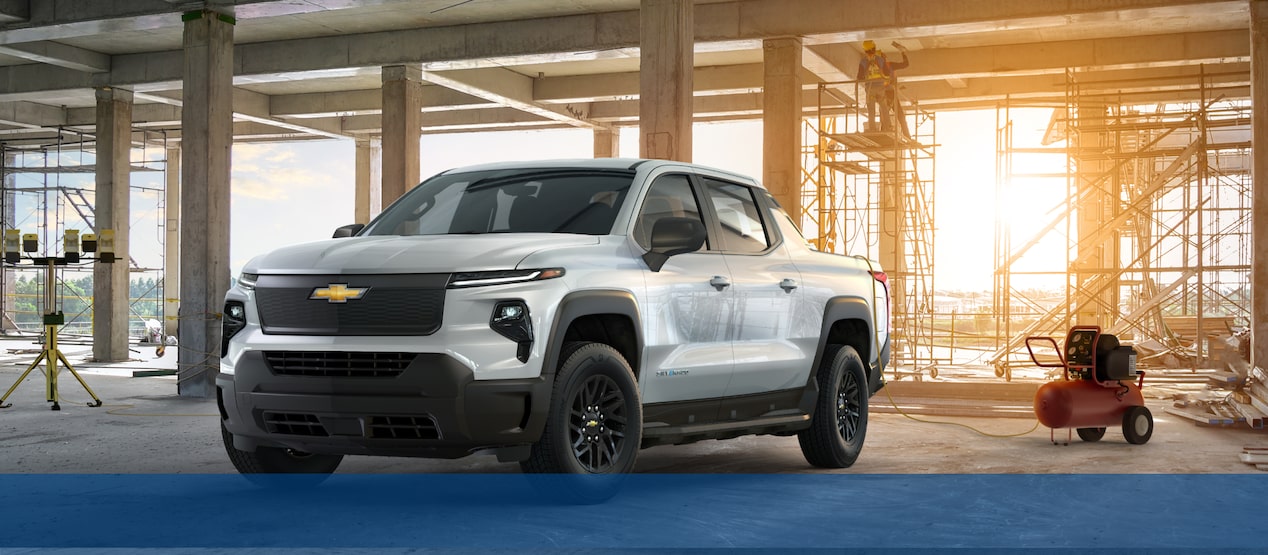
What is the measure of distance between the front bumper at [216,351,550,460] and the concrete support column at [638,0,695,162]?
854cm

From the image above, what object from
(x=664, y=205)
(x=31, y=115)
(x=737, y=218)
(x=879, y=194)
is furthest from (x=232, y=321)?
(x=31, y=115)

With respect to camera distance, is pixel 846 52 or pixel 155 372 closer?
pixel 155 372

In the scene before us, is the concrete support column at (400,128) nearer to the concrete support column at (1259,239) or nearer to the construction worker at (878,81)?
the construction worker at (878,81)

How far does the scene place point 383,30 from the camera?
71.3ft

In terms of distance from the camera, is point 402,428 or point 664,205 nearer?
point 402,428

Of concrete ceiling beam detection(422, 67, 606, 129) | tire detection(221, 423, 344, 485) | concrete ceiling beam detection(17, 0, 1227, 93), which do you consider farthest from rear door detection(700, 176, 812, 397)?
concrete ceiling beam detection(422, 67, 606, 129)

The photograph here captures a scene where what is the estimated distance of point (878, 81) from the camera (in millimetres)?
20125

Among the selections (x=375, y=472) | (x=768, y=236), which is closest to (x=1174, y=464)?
(x=768, y=236)

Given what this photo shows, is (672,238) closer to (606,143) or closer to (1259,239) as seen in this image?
(1259,239)

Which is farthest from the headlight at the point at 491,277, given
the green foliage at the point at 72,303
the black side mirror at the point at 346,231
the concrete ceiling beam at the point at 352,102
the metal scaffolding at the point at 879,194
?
the green foliage at the point at 72,303

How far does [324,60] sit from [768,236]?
15.8 meters

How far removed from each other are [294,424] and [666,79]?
9.03 metres

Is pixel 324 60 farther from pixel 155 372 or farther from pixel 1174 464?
pixel 1174 464

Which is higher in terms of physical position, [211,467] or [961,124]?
[961,124]
